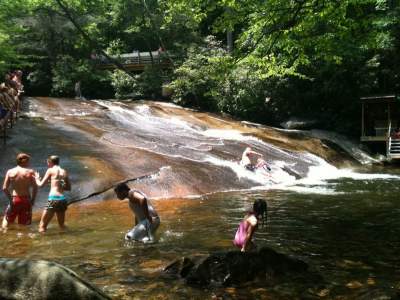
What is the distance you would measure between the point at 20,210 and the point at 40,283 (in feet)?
19.8

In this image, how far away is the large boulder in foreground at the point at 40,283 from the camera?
14.9 feet

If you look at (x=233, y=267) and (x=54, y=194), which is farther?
(x=54, y=194)

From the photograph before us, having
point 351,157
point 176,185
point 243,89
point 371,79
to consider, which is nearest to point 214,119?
point 243,89

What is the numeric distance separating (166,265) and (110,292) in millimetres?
1345

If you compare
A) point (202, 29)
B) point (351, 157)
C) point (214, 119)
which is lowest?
point (351, 157)

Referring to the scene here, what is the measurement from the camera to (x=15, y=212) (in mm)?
10211

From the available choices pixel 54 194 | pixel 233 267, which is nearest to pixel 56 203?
pixel 54 194

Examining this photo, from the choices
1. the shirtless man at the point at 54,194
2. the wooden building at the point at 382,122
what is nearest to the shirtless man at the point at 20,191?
the shirtless man at the point at 54,194

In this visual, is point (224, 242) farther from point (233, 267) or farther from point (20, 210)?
point (20, 210)

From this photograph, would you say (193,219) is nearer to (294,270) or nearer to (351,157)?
(294,270)

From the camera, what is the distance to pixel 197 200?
13.8 meters

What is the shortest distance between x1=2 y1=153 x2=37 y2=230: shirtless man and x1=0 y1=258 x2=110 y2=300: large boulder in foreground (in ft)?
18.2

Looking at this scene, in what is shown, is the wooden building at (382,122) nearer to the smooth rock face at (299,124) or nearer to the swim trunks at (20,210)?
the smooth rock face at (299,124)

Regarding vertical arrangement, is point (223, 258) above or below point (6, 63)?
below
